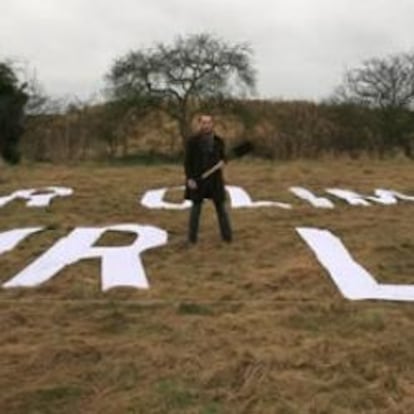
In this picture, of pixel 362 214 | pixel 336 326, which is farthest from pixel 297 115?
pixel 336 326

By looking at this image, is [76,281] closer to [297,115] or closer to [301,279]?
[301,279]

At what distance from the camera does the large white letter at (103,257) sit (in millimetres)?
10938

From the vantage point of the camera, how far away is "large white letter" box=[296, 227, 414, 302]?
10070 millimetres

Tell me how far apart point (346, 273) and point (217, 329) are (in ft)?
9.48

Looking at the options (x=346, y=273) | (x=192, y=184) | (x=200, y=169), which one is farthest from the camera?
(x=200, y=169)

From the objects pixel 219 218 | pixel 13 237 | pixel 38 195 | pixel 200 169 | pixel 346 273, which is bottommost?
pixel 38 195

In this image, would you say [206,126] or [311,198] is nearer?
[206,126]

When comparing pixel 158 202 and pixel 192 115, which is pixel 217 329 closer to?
pixel 158 202

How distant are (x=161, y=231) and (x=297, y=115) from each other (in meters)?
17.7

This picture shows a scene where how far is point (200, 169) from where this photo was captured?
1248cm

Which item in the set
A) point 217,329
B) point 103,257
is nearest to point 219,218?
point 103,257

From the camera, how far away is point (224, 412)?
6395 mm

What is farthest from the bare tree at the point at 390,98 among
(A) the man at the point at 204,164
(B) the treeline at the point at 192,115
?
(A) the man at the point at 204,164

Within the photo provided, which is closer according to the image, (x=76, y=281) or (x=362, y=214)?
(x=76, y=281)
